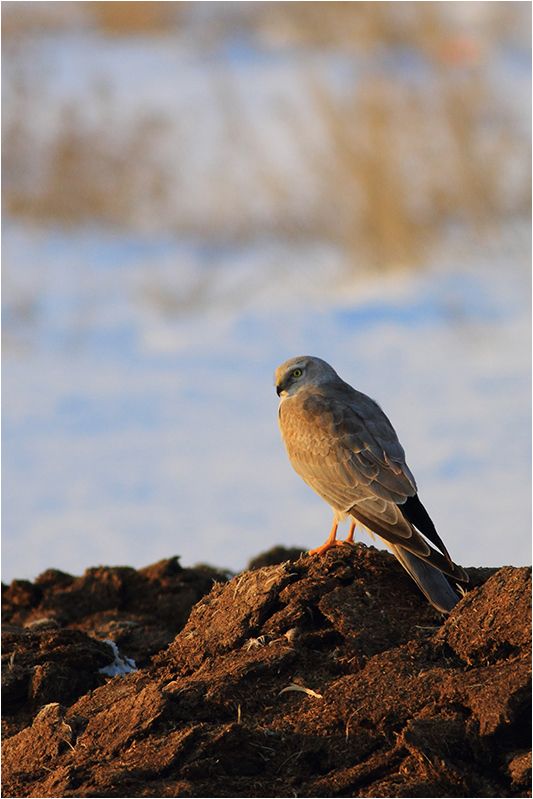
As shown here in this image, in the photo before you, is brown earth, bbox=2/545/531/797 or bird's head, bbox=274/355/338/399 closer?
brown earth, bbox=2/545/531/797

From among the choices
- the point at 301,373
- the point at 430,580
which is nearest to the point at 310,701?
the point at 430,580

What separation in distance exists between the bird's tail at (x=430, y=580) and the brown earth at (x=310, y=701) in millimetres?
127

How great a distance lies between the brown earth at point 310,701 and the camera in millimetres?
5910

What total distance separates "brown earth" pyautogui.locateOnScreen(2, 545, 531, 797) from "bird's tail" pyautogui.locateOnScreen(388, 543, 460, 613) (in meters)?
0.13

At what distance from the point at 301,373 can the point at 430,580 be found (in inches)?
106

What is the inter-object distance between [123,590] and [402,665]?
6.77 m

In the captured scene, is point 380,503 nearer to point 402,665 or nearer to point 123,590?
point 402,665

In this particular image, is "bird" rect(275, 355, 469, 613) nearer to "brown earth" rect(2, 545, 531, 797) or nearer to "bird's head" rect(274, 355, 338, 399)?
"bird's head" rect(274, 355, 338, 399)

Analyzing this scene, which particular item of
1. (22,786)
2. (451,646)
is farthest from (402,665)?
(22,786)

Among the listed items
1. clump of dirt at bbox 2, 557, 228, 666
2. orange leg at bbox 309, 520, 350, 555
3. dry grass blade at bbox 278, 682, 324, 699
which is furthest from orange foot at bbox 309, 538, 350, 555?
clump of dirt at bbox 2, 557, 228, 666

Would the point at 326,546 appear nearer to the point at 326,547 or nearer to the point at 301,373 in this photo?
the point at 326,547

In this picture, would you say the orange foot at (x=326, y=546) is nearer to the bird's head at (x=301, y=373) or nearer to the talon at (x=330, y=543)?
the talon at (x=330, y=543)

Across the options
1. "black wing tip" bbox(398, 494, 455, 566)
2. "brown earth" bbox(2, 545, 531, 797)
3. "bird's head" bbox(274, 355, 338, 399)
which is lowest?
"brown earth" bbox(2, 545, 531, 797)

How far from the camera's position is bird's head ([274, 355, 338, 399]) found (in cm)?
950
